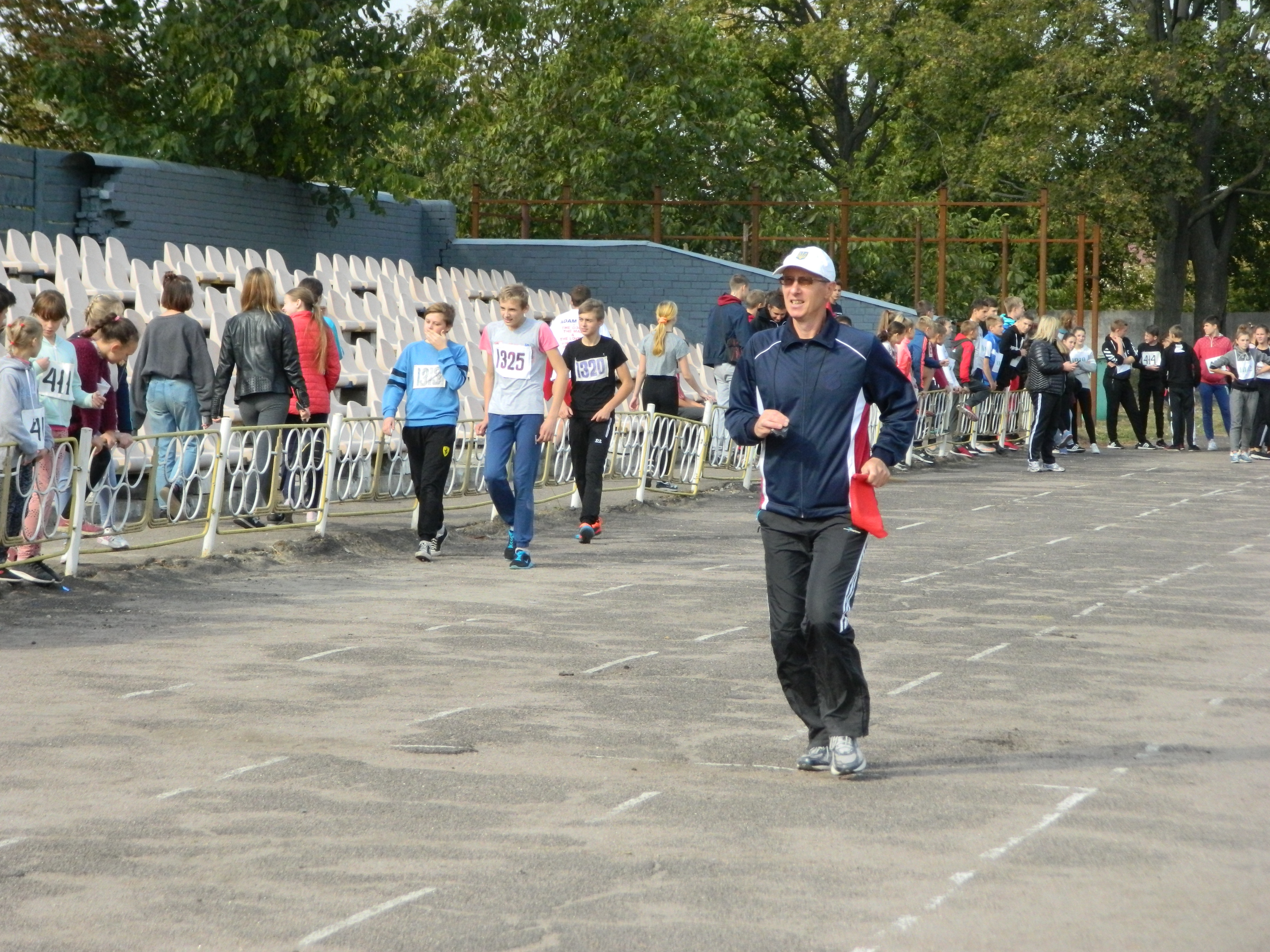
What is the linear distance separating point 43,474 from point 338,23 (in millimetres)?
13858

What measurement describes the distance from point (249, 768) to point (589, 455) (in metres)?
6.87

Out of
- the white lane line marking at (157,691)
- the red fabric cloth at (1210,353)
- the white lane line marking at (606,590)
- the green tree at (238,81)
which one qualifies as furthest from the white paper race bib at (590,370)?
the red fabric cloth at (1210,353)

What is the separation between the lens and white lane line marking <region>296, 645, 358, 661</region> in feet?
25.6

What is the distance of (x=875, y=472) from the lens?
5766 millimetres

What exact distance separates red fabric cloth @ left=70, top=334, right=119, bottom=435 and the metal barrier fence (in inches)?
8.8

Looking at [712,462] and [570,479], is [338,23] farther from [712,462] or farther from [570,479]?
[570,479]

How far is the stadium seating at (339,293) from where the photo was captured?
15.5 metres

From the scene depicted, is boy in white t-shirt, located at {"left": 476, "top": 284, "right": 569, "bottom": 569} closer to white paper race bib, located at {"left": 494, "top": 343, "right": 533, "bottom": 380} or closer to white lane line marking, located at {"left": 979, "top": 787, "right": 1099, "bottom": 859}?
white paper race bib, located at {"left": 494, "top": 343, "right": 533, "bottom": 380}

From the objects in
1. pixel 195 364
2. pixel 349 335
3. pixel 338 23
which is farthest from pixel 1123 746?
pixel 338 23

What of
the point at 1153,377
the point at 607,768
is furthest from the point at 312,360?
the point at 1153,377

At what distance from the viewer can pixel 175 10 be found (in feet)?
70.7

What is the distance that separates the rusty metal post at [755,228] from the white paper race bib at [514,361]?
53.5 ft

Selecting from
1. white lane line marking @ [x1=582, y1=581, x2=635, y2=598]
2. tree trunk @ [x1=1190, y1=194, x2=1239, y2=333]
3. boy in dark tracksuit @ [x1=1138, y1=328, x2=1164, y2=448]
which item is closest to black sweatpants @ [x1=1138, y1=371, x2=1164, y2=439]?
boy in dark tracksuit @ [x1=1138, y1=328, x2=1164, y2=448]

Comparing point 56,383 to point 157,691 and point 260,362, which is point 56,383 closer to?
point 260,362
